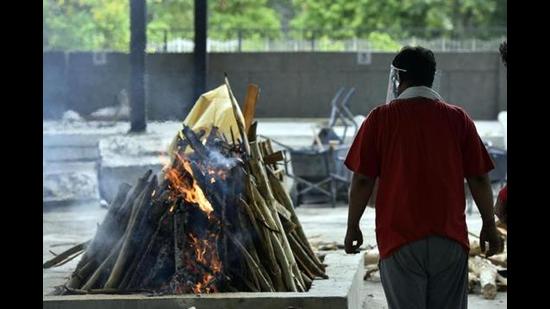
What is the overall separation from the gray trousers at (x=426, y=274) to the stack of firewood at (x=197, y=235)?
6.15 ft

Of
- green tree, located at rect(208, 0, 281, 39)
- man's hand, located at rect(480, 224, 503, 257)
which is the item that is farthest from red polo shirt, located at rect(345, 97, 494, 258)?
green tree, located at rect(208, 0, 281, 39)

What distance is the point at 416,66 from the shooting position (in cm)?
577

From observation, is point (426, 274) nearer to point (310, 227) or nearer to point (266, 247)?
point (266, 247)

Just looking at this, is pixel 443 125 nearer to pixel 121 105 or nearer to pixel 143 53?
pixel 143 53

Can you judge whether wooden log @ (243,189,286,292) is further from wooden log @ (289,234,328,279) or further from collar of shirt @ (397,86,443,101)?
collar of shirt @ (397,86,443,101)

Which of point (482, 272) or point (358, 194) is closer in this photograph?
point (358, 194)

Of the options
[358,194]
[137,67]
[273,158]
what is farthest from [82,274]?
[137,67]

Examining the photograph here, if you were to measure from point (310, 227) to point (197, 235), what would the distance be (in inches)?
285

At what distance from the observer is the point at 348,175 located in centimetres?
1720

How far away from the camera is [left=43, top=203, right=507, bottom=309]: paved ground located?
975 cm

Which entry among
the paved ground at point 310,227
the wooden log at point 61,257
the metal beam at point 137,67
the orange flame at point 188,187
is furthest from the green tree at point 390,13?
the orange flame at point 188,187

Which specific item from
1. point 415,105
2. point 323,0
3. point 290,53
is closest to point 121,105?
point 290,53

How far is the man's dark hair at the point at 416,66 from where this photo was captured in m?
5.77
